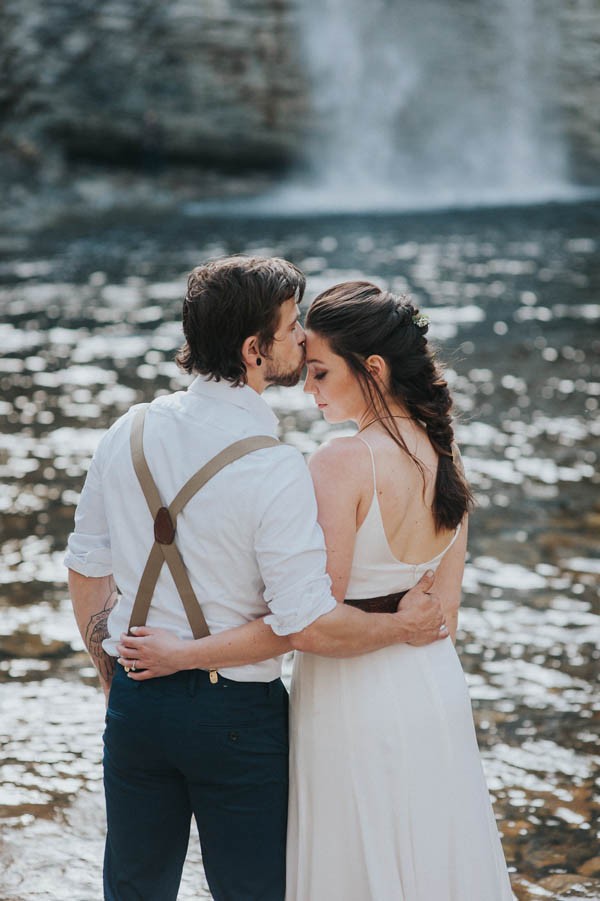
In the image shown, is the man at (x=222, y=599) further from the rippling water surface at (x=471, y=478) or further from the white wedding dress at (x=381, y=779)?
the rippling water surface at (x=471, y=478)

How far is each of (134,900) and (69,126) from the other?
27.8m

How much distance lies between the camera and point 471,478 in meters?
8.08

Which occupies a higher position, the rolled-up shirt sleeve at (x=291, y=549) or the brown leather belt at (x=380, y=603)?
the rolled-up shirt sleeve at (x=291, y=549)

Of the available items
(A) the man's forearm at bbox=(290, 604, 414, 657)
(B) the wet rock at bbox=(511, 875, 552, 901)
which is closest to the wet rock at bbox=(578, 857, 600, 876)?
(B) the wet rock at bbox=(511, 875, 552, 901)

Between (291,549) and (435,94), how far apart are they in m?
32.5

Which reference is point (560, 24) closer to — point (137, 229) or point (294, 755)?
point (137, 229)

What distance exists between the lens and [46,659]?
5312 mm

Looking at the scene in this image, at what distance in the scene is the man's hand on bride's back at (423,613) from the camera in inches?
98.7

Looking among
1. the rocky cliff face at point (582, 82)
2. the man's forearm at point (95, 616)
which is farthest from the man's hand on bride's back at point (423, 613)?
the rocky cliff face at point (582, 82)

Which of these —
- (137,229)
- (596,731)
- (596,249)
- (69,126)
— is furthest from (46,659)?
(69,126)

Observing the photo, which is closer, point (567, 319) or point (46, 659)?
point (46, 659)

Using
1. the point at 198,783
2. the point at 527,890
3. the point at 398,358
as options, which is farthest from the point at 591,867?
the point at 398,358

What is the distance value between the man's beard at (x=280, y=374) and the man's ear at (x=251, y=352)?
35mm

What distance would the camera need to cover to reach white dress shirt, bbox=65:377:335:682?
224cm
